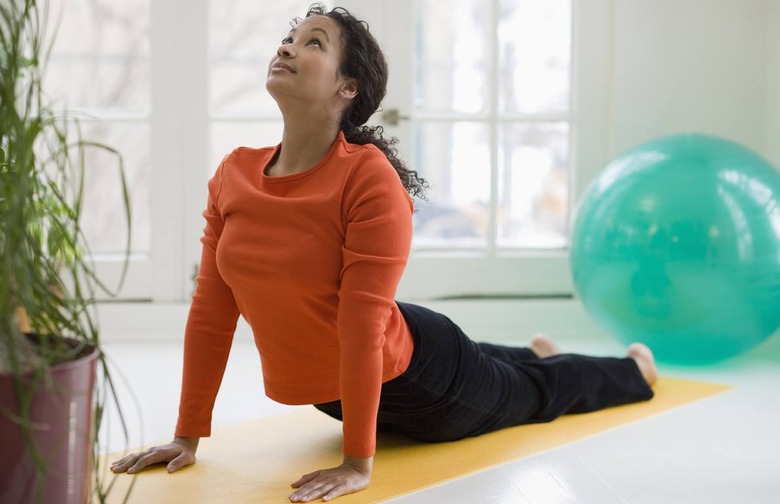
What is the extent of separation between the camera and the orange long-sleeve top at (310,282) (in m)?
1.67

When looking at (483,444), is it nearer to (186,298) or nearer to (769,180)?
(769,180)

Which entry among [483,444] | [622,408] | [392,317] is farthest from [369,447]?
[622,408]

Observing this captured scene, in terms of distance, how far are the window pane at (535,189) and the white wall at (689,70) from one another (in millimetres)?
220

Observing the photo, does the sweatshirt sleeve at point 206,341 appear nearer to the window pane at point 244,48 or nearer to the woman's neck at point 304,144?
the woman's neck at point 304,144

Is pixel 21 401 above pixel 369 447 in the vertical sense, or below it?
above

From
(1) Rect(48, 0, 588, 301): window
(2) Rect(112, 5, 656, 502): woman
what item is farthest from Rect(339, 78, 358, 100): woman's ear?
(1) Rect(48, 0, 588, 301): window

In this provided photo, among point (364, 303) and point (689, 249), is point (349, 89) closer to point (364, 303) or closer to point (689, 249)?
point (364, 303)

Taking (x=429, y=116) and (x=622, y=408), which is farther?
(x=429, y=116)

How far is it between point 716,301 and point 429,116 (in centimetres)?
135

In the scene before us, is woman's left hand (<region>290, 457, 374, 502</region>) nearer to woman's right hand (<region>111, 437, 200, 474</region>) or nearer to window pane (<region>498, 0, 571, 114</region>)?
woman's right hand (<region>111, 437, 200, 474</region>)

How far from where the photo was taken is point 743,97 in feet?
12.1

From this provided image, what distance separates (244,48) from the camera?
3.61m

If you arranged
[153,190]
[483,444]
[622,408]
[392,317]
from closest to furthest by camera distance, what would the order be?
1. [392,317]
2. [483,444]
3. [622,408]
4. [153,190]

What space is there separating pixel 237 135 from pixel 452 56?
866 mm
